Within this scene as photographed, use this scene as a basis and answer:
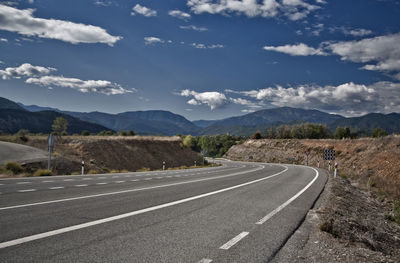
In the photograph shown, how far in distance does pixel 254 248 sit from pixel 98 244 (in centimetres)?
244

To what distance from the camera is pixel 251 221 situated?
6.41 metres

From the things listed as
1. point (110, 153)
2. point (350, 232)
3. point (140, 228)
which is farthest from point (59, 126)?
point (350, 232)

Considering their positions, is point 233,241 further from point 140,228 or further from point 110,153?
point 110,153

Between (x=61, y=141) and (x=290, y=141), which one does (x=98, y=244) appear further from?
(x=290, y=141)

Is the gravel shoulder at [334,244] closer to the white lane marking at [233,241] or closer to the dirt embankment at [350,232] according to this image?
the dirt embankment at [350,232]

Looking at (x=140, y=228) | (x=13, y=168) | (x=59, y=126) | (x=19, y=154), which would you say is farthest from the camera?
(x=59, y=126)

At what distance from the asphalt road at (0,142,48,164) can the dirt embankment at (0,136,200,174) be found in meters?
1.45

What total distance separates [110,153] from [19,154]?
14.7 meters

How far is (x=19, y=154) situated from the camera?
25953 millimetres

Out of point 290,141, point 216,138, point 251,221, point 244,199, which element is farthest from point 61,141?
point 216,138

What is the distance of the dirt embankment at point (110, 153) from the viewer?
105ft

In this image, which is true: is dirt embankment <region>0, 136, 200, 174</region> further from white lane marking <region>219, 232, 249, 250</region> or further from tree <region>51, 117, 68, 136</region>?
white lane marking <region>219, 232, 249, 250</region>

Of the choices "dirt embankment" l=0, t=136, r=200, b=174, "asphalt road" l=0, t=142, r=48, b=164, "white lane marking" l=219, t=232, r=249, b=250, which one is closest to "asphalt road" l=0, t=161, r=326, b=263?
"white lane marking" l=219, t=232, r=249, b=250

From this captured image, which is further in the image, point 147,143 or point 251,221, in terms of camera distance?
point 147,143
